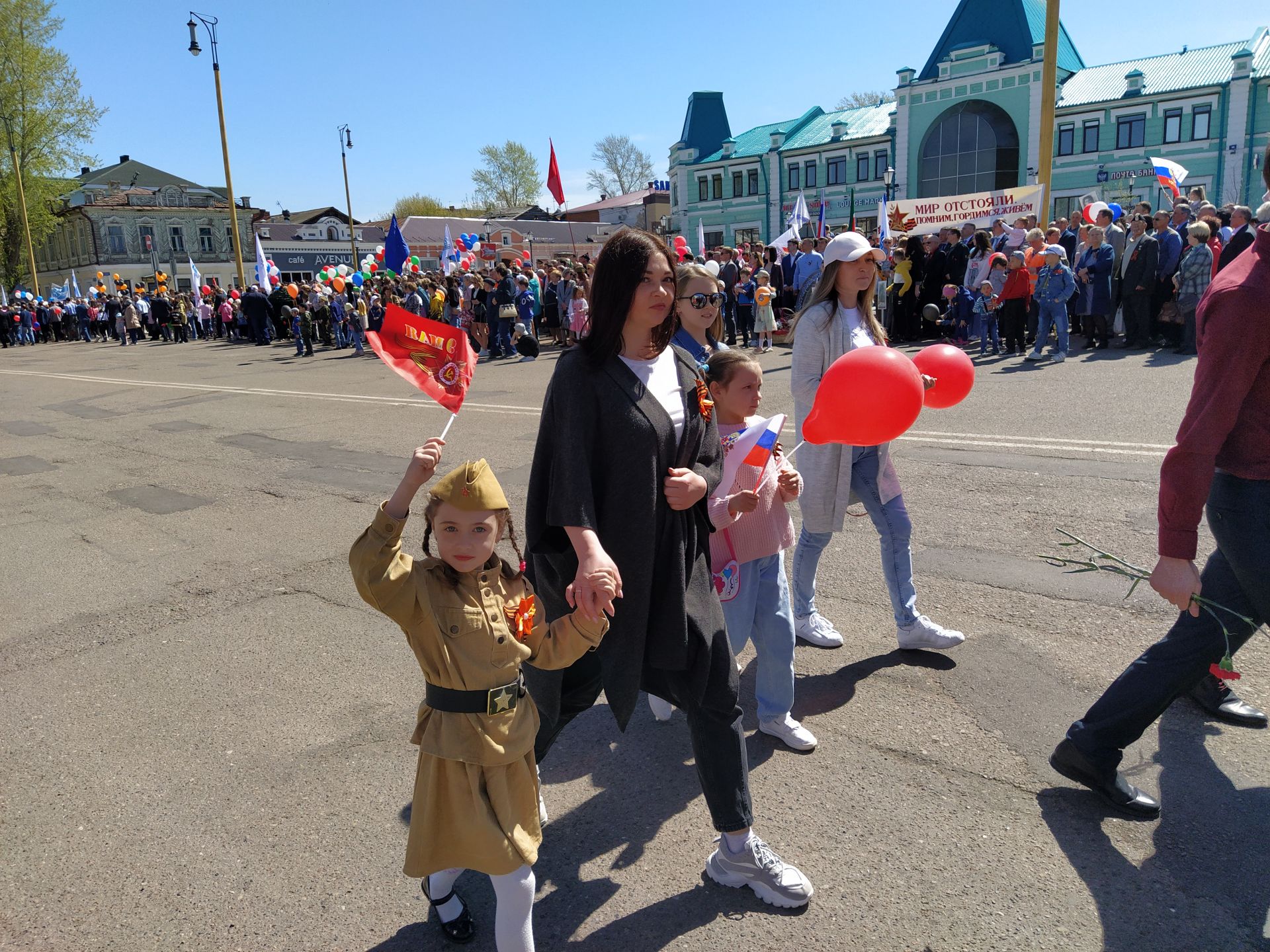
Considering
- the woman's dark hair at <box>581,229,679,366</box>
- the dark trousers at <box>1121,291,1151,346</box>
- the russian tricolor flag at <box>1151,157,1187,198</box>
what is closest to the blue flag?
the dark trousers at <box>1121,291,1151,346</box>

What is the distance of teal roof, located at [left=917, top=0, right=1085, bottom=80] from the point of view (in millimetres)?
46188

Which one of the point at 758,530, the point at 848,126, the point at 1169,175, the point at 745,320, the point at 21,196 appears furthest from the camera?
the point at 848,126

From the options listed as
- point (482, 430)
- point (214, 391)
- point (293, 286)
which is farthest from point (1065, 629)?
point (293, 286)

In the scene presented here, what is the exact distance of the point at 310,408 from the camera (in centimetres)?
1329

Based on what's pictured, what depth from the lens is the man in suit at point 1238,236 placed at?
31.9ft

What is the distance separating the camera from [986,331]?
14.3 meters

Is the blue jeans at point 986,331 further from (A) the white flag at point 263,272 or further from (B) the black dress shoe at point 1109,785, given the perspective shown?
(A) the white flag at point 263,272

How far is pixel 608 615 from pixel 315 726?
2032 mm

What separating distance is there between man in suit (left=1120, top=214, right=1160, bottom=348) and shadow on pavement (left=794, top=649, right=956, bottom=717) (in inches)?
425

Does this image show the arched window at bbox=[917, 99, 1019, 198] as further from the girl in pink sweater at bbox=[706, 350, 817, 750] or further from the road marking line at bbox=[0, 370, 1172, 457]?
the girl in pink sweater at bbox=[706, 350, 817, 750]

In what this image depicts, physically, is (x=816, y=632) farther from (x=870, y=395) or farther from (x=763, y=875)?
(x=763, y=875)

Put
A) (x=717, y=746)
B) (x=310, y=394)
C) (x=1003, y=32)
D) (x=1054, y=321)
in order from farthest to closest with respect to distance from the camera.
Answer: (x=1003, y=32), (x=310, y=394), (x=1054, y=321), (x=717, y=746)

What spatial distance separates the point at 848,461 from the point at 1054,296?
10.4 metres

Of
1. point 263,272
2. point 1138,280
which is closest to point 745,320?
point 1138,280
